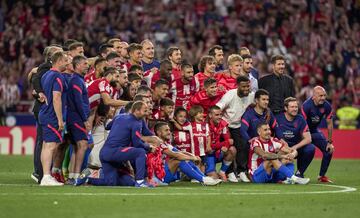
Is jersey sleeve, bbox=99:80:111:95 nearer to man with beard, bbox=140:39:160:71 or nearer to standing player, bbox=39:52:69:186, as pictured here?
standing player, bbox=39:52:69:186

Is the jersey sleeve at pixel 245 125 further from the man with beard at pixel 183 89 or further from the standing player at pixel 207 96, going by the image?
the man with beard at pixel 183 89

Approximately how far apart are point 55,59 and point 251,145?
376cm

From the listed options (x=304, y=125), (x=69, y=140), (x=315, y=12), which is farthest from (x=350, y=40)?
(x=69, y=140)

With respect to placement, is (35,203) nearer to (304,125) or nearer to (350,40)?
(304,125)

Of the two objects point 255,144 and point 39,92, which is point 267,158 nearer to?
point 255,144

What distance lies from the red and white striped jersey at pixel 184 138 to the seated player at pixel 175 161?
760mm

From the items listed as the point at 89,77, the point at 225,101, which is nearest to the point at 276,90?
the point at 225,101

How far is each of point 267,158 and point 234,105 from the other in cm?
131

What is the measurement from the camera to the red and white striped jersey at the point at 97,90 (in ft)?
56.1

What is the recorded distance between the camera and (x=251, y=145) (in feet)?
58.6

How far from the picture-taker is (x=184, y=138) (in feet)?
58.6

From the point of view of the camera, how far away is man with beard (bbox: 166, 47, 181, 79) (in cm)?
1850

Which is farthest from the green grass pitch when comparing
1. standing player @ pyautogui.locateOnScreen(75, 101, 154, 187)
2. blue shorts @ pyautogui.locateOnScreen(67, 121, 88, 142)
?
blue shorts @ pyautogui.locateOnScreen(67, 121, 88, 142)

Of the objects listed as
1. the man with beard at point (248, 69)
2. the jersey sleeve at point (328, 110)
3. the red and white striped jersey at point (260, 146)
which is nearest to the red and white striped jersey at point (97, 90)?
the red and white striped jersey at point (260, 146)
